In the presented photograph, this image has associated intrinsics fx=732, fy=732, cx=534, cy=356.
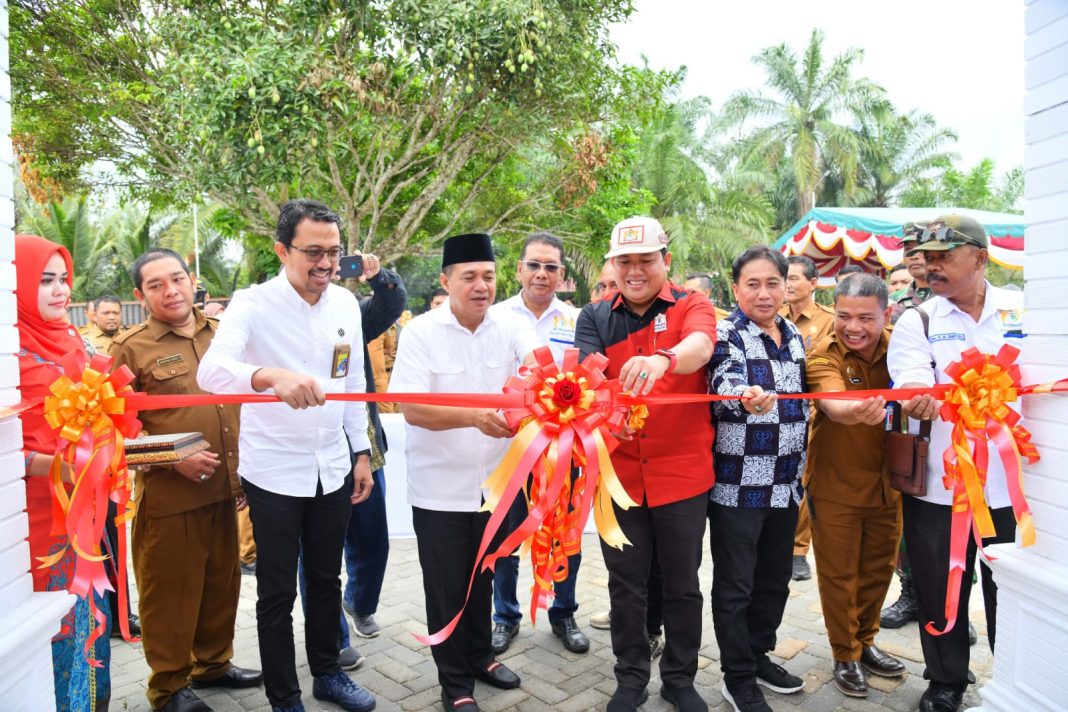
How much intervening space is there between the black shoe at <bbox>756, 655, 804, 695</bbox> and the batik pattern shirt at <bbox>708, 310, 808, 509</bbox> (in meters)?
0.87

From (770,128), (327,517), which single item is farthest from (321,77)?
(770,128)

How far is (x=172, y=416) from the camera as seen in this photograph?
339cm

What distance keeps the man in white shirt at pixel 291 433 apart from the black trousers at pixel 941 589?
2.59m

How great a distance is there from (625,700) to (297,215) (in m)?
2.53

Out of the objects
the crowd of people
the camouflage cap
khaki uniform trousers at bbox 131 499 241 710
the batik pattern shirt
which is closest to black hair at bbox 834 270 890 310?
the crowd of people

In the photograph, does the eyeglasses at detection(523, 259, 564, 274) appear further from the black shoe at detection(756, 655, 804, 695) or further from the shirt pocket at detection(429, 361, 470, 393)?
the black shoe at detection(756, 655, 804, 695)

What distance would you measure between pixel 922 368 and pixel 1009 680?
124 cm

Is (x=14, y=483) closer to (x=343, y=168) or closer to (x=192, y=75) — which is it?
(x=192, y=75)

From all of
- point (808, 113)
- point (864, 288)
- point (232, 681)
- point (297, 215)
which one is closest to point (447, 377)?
point (297, 215)

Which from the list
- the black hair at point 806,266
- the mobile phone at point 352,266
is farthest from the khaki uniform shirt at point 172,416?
the black hair at point 806,266

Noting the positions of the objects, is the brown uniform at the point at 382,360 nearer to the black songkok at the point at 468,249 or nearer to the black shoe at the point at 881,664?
the black songkok at the point at 468,249

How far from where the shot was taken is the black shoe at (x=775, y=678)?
3.49m

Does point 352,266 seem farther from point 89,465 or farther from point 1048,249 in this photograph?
point 1048,249

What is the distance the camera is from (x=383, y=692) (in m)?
3.60
